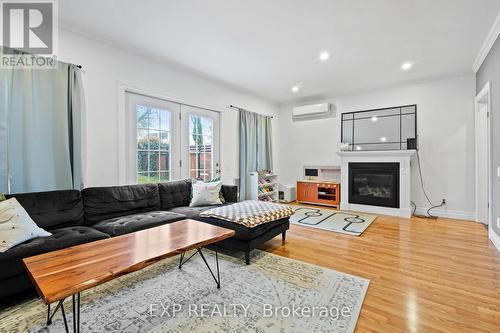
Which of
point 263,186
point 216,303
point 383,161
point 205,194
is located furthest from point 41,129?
point 383,161

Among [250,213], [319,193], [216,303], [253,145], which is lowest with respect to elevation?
[216,303]

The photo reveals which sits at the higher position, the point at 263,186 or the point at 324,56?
the point at 324,56

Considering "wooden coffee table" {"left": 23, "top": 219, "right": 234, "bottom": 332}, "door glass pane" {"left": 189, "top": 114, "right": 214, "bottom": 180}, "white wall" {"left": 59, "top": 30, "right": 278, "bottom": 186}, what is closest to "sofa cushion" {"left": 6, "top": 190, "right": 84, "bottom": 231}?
"white wall" {"left": 59, "top": 30, "right": 278, "bottom": 186}

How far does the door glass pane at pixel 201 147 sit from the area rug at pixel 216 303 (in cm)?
219

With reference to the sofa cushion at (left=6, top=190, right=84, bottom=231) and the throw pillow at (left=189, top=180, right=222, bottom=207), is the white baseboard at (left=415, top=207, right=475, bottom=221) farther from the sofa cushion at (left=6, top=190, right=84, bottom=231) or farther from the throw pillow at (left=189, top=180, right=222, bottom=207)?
the sofa cushion at (left=6, top=190, right=84, bottom=231)

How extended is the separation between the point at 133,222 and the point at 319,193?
4257 mm

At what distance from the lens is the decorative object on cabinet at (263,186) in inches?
206

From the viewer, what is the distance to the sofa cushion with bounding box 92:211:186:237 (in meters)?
2.35

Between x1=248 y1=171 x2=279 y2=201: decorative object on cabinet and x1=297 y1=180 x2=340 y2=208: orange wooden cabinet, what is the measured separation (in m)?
0.62

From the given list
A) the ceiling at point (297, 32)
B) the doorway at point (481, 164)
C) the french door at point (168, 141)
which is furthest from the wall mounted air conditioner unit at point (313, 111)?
the doorway at point (481, 164)

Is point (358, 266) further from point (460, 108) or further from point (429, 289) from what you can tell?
point (460, 108)

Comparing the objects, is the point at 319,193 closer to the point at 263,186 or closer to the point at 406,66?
the point at 263,186

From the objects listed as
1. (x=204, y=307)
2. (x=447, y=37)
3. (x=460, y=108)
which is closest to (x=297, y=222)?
(x=204, y=307)

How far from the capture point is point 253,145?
17.9 ft
